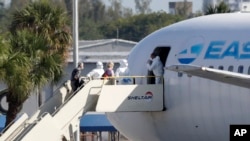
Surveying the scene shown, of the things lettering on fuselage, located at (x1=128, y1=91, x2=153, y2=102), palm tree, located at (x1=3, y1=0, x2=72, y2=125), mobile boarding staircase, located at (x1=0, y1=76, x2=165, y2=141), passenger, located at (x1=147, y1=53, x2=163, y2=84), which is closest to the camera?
mobile boarding staircase, located at (x1=0, y1=76, x2=165, y2=141)

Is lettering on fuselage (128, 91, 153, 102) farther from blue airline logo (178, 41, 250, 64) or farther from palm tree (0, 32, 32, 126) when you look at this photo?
palm tree (0, 32, 32, 126)

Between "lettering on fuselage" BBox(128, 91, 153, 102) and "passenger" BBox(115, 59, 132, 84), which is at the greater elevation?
"passenger" BBox(115, 59, 132, 84)

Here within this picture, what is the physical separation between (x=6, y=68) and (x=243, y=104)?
1676cm

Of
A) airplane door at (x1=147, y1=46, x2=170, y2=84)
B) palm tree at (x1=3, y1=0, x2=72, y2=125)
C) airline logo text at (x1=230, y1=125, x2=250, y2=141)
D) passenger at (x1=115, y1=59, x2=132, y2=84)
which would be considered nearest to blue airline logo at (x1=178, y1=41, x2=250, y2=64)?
airplane door at (x1=147, y1=46, x2=170, y2=84)

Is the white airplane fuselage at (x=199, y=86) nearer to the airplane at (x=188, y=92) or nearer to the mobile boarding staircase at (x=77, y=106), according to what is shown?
the airplane at (x=188, y=92)

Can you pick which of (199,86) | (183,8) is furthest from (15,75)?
(183,8)

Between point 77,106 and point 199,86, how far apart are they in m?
3.63

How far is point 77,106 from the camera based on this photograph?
124 ft

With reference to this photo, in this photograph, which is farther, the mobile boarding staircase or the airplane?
the mobile boarding staircase

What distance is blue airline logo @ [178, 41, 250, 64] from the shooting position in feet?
119

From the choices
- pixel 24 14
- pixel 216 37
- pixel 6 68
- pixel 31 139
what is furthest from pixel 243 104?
pixel 24 14

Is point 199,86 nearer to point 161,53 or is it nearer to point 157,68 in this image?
point 157,68

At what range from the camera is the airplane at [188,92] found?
36375mm

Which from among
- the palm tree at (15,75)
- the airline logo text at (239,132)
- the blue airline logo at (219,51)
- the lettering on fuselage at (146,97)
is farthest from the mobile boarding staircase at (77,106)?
Answer: the palm tree at (15,75)
